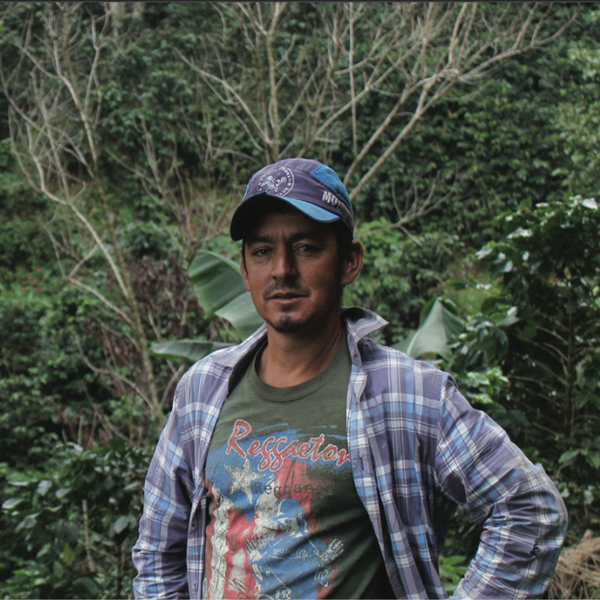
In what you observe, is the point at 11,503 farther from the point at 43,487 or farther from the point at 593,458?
the point at 593,458

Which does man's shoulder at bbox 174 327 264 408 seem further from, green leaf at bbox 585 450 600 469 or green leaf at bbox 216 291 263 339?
green leaf at bbox 585 450 600 469

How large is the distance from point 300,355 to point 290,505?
1.21ft

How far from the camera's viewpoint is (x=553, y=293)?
3.98m

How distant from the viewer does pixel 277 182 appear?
1522 millimetres

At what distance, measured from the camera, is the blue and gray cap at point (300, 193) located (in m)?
1.49

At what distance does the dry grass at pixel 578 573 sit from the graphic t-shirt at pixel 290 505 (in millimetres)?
2713

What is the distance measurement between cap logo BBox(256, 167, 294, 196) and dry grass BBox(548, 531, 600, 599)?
3103mm

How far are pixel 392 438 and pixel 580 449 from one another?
9.74ft

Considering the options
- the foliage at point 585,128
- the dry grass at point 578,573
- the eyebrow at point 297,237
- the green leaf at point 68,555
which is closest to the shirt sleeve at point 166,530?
the eyebrow at point 297,237

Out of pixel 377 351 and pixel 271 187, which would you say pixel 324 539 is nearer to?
pixel 377 351

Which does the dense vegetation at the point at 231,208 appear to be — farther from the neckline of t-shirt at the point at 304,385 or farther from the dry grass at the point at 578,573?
the neckline of t-shirt at the point at 304,385

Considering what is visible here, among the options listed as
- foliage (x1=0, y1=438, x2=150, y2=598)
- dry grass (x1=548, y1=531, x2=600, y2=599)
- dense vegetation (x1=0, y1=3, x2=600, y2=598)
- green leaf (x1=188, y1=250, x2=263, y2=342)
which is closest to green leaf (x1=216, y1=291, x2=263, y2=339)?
green leaf (x1=188, y1=250, x2=263, y2=342)

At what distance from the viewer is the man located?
1.31m

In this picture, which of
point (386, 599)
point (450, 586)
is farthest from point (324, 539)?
point (450, 586)
